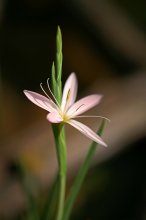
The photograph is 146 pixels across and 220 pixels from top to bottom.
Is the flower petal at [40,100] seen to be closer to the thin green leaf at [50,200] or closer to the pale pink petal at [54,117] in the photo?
the pale pink petal at [54,117]

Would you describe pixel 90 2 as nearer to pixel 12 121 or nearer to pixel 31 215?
pixel 12 121

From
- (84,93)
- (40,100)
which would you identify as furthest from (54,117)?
(84,93)

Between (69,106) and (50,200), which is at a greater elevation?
(69,106)

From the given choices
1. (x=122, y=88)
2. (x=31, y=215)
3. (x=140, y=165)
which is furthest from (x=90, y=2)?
(x=31, y=215)

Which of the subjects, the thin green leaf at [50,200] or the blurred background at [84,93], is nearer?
the thin green leaf at [50,200]

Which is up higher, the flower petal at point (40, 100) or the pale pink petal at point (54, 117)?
the flower petal at point (40, 100)

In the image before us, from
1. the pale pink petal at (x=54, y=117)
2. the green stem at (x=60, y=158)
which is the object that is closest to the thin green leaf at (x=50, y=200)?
the green stem at (x=60, y=158)

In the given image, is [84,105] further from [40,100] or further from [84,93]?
[84,93]

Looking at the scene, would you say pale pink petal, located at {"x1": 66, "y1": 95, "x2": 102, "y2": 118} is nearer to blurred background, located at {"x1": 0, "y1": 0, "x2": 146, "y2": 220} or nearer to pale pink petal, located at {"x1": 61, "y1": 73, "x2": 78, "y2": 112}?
pale pink petal, located at {"x1": 61, "y1": 73, "x2": 78, "y2": 112}
